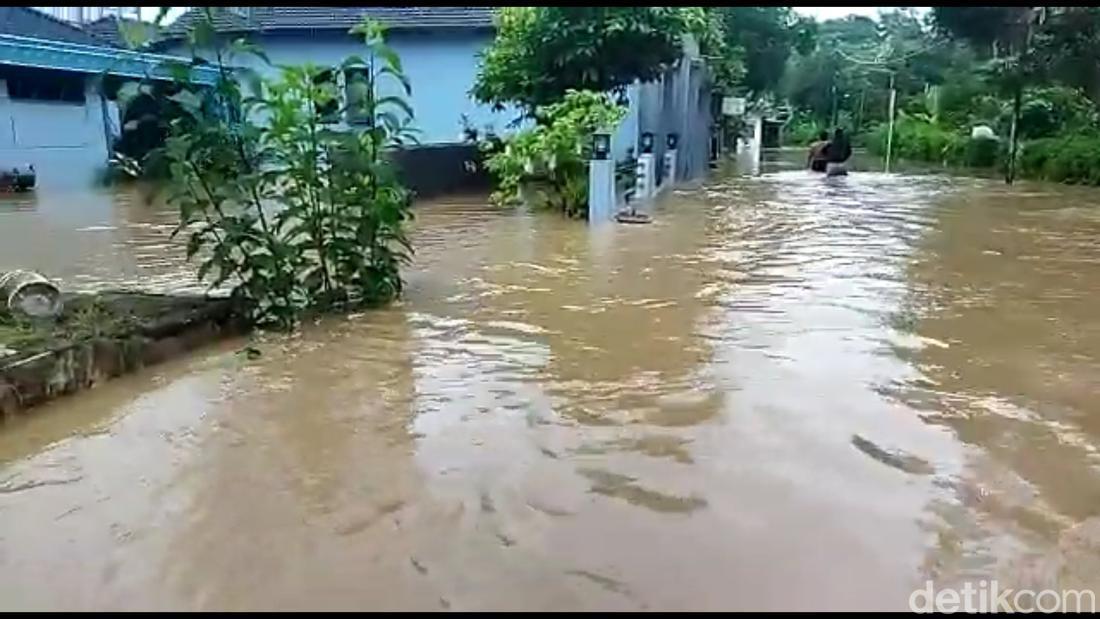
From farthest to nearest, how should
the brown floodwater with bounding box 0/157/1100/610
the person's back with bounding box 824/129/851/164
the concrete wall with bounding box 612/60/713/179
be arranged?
the person's back with bounding box 824/129/851/164 → the concrete wall with bounding box 612/60/713/179 → the brown floodwater with bounding box 0/157/1100/610

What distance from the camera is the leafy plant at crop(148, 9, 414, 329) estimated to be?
6027 millimetres

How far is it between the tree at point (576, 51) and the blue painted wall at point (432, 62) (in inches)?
132

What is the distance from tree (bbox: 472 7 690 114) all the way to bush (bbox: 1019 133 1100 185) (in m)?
10.3

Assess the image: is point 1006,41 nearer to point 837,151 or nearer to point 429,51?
point 837,151

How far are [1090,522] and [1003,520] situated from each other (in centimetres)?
→ 27

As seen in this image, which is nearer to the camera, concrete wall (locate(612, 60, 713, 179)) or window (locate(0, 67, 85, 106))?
concrete wall (locate(612, 60, 713, 179))

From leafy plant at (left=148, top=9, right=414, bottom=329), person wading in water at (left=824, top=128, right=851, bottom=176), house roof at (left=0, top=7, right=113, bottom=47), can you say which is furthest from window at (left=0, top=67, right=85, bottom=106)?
person wading in water at (left=824, top=128, right=851, bottom=176)

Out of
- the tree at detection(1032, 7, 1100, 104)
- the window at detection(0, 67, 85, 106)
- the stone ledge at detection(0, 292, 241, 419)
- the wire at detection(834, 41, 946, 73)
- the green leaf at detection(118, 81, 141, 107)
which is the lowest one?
the stone ledge at detection(0, 292, 241, 419)

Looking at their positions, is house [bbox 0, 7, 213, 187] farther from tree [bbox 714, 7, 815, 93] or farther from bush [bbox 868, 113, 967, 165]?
bush [bbox 868, 113, 967, 165]

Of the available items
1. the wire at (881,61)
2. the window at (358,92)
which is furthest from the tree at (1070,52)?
the window at (358,92)

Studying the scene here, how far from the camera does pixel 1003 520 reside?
3277 millimetres

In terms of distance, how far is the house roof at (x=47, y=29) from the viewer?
18108 mm

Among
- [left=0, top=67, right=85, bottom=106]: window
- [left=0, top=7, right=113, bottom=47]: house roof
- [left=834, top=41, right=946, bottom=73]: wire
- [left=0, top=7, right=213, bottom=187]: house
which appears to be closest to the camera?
[left=0, top=7, right=213, bottom=187]: house

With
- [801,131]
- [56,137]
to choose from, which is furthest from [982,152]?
[56,137]
